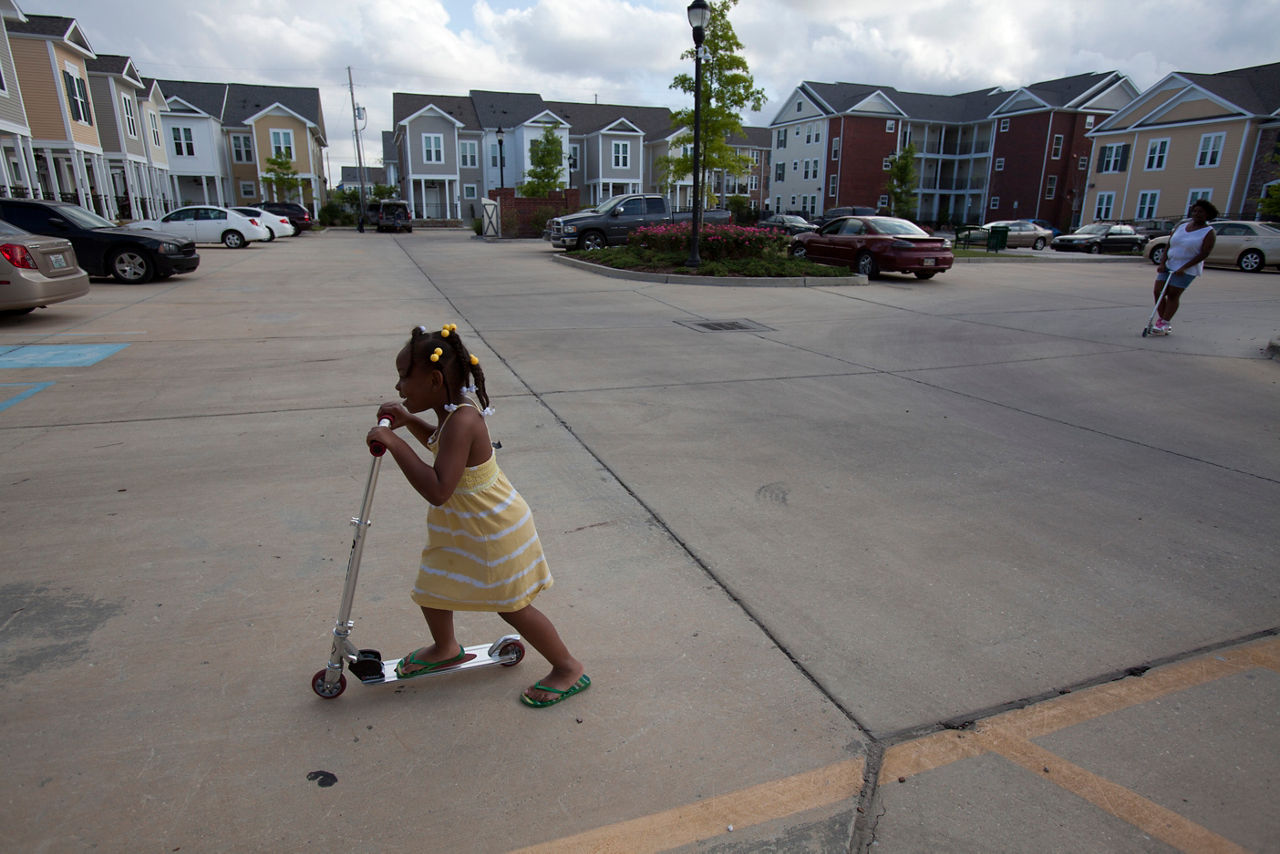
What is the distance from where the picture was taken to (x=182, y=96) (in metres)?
51.8

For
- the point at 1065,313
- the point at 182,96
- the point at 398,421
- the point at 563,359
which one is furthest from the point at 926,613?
the point at 182,96

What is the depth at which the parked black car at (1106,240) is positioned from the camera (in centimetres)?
3167

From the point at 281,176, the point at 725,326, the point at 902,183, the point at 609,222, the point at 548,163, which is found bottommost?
the point at 725,326

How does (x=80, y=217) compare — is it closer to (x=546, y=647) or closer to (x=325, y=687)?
(x=325, y=687)

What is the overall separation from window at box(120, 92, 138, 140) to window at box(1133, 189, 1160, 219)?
54.3 meters

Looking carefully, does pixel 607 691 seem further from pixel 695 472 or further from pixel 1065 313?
pixel 1065 313

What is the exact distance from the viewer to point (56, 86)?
27703 mm

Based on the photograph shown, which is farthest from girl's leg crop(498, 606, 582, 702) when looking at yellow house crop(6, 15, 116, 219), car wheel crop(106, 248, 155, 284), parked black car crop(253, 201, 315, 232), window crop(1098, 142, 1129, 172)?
window crop(1098, 142, 1129, 172)

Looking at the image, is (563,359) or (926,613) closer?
(926,613)

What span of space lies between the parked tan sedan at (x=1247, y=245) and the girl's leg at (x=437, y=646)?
2572 cm

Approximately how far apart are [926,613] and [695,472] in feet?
6.49

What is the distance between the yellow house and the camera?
26938 mm

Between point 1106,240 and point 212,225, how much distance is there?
34.5 metres

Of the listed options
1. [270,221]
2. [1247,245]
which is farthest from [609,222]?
[1247,245]
